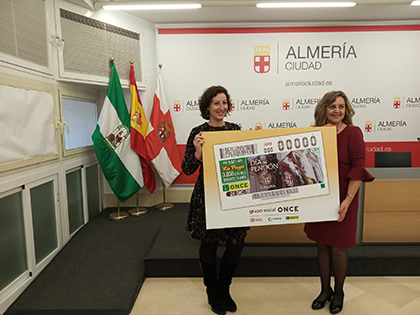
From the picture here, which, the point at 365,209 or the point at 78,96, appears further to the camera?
the point at 78,96

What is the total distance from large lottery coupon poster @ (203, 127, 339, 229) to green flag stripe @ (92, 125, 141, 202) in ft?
6.10

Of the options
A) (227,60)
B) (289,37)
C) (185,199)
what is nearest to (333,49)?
(289,37)

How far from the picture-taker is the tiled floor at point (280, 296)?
1904 mm

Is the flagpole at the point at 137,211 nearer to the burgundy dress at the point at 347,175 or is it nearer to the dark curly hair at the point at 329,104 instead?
the burgundy dress at the point at 347,175

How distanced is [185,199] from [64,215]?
1668mm

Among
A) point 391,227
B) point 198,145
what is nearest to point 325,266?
point 391,227

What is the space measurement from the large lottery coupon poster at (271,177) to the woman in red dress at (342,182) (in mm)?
80

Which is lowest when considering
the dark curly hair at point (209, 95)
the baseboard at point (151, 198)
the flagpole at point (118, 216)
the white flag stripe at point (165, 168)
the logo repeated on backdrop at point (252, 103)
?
the flagpole at point (118, 216)

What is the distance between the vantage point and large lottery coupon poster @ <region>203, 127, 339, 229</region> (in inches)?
62.9

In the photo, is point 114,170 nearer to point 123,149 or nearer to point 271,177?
point 123,149

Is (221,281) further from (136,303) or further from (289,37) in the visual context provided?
(289,37)

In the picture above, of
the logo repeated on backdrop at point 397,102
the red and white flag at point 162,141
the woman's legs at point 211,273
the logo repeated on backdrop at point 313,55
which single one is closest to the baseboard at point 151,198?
the red and white flag at point 162,141

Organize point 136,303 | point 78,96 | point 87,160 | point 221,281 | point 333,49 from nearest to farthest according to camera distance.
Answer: point 221,281, point 136,303, point 78,96, point 87,160, point 333,49

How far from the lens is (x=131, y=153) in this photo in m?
3.30
